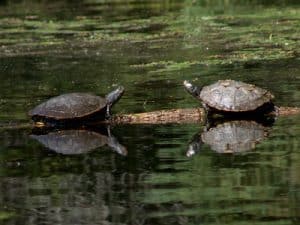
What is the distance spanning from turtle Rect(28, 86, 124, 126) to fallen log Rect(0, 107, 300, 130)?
289 millimetres

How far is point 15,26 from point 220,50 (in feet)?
37.8

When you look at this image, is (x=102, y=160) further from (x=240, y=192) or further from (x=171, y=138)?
A: (x=240, y=192)

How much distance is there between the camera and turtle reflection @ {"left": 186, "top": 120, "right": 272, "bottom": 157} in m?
9.12

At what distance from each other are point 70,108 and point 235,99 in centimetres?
219

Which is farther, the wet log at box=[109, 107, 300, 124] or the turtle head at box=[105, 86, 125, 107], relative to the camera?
the turtle head at box=[105, 86, 125, 107]

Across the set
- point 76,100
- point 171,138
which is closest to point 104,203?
point 171,138

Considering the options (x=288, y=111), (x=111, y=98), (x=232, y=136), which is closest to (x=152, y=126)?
(x=111, y=98)

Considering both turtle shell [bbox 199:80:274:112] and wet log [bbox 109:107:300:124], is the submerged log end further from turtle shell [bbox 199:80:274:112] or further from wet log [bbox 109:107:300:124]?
turtle shell [bbox 199:80:274:112]

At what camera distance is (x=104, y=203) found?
713 cm

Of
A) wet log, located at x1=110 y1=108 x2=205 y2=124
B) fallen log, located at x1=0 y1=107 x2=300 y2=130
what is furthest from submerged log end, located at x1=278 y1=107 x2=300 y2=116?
wet log, located at x1=110 y1=108 x2=205 y2=124

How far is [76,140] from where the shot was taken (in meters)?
10.0

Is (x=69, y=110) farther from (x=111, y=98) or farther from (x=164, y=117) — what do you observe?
(x=164, y=117)

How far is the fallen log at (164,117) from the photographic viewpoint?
1100 cm

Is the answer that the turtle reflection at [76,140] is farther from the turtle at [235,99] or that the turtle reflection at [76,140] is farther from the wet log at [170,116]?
the turtle at [235,99]
